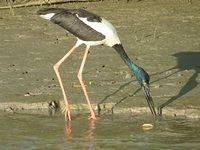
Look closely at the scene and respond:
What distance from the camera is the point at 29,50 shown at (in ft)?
36.8

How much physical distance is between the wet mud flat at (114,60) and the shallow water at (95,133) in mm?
348

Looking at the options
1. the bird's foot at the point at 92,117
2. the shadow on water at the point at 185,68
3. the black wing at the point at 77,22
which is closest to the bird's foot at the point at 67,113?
the bird's foot at the point at 92,117

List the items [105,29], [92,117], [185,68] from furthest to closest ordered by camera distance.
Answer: [185,68] < [105,29] < [92,117]

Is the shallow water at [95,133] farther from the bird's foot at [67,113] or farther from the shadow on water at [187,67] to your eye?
the shadow on water at [187,67]

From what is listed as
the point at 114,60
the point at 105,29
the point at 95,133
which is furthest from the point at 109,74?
the point at 95,133

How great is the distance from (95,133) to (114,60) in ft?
10.6

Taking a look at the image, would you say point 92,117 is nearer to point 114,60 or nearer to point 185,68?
point 185,68

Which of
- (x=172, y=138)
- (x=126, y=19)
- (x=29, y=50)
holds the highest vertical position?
(x=126, y=19)

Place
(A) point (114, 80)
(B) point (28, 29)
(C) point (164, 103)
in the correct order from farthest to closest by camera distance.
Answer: (B) point (28, 29) → (A) point (114, 80) → (C) point (164, 103)

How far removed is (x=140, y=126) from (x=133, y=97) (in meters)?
1.01

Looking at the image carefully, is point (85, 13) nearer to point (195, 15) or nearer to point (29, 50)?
point (29, 50)

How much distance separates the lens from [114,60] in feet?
34.8

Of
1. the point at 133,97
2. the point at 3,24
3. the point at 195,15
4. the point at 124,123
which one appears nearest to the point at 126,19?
the point at 195,15

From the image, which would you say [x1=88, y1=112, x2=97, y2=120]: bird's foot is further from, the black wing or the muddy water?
the black wing
